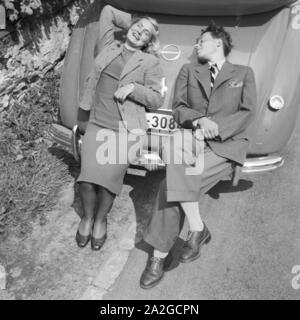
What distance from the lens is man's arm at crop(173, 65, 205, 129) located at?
371 centimetres

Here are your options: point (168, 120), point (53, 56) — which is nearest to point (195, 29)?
point (168, 120)

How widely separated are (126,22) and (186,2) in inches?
21.6

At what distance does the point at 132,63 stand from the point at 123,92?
264mm

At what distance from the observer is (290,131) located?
13.4ft

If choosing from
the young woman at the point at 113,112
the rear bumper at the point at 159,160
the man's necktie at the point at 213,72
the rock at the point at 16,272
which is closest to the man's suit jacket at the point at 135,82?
the young woman at the point at 113,112

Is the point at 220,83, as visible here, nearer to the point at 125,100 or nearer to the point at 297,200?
the point at 125,100

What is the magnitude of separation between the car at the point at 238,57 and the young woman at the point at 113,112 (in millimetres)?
218

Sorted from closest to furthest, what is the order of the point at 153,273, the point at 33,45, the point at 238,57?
1. the point at 153,273
2. the point at 238,57
3. the point at 33,45

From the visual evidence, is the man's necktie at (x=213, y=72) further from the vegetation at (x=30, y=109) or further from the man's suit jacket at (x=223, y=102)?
the vegetation at (x=30, y=109)

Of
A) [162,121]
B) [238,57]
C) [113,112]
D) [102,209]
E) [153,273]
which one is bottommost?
[153,273]

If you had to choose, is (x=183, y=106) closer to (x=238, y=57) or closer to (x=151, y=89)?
(x=151, y=89)

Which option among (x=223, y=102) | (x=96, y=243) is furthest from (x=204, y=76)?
(x=96, y=243)

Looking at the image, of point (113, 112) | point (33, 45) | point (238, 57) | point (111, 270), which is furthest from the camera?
point (33, 45)

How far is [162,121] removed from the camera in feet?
13.0
